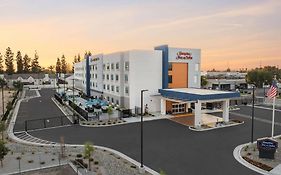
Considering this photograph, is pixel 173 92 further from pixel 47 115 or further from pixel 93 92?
pixel 93 92

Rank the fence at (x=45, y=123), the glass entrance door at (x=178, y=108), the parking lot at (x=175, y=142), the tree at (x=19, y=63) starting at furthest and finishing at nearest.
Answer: the tree at (x=19, y=63)
the glass entrance door at (x=178, y=108)
the fence at (x=45, y=123)
the parking lot at (x=175, y=142)

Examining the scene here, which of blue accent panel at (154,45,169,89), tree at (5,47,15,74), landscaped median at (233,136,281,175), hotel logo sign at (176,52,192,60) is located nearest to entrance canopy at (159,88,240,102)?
blue accent panel at (154,45,169,89)

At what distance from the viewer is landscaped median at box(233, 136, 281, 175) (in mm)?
21328

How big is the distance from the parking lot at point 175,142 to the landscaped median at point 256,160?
0.75 metres

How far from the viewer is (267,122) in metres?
40.2

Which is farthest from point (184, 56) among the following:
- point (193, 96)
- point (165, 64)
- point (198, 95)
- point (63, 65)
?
point (63, 65)

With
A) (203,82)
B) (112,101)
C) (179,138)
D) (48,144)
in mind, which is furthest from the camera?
(203,82)

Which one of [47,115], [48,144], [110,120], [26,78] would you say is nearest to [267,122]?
[110,120]

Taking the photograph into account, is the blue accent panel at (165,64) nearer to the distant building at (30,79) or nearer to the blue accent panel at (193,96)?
the blue accent panel at (193,96)

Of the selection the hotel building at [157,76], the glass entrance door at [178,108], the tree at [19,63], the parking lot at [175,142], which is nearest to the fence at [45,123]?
the parking lot at [175,142]

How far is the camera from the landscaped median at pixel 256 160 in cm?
2133

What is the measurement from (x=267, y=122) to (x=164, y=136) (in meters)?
19.4

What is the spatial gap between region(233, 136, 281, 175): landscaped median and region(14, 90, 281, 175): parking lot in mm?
750

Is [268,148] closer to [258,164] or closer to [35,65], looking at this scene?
[258,164]
